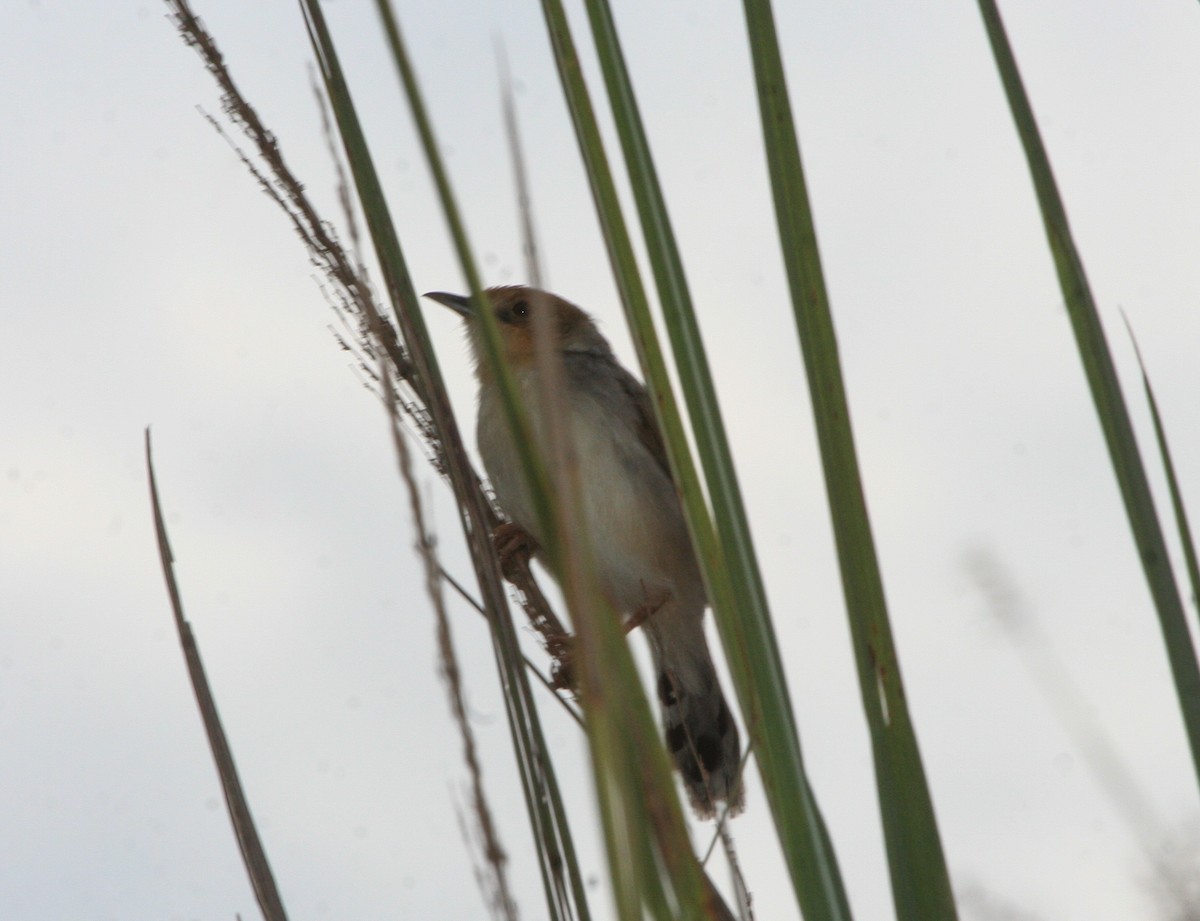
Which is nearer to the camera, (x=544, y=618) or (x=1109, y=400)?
(x=1109, y=400)

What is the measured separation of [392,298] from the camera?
1786 mm

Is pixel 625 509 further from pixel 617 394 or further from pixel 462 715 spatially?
pixel 462 715

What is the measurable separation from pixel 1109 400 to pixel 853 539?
0.36 meters

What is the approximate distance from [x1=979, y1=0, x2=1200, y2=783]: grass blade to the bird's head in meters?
3.45

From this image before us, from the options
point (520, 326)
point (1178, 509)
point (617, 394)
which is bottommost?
point (1178, 509)

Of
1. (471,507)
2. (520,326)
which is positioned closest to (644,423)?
(520,326)

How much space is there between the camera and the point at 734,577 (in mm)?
1331

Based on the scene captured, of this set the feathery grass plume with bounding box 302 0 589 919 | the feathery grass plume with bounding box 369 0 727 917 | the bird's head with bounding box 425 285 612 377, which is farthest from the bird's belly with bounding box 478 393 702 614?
the feathery grass plume with bounding box 369 0 727 917

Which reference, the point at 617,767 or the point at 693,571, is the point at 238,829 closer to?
the point at 617,767

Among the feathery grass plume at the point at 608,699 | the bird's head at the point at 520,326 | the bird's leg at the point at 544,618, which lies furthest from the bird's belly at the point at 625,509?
the feathery grass plume at the point at 608,699

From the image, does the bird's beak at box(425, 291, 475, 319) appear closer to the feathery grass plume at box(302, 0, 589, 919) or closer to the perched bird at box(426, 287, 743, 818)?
the perched bird at box(426, 287, 743, 818)

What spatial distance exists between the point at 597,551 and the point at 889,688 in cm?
386

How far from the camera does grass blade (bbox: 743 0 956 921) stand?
1289 millimetres

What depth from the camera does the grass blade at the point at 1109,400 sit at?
1.39 meters
